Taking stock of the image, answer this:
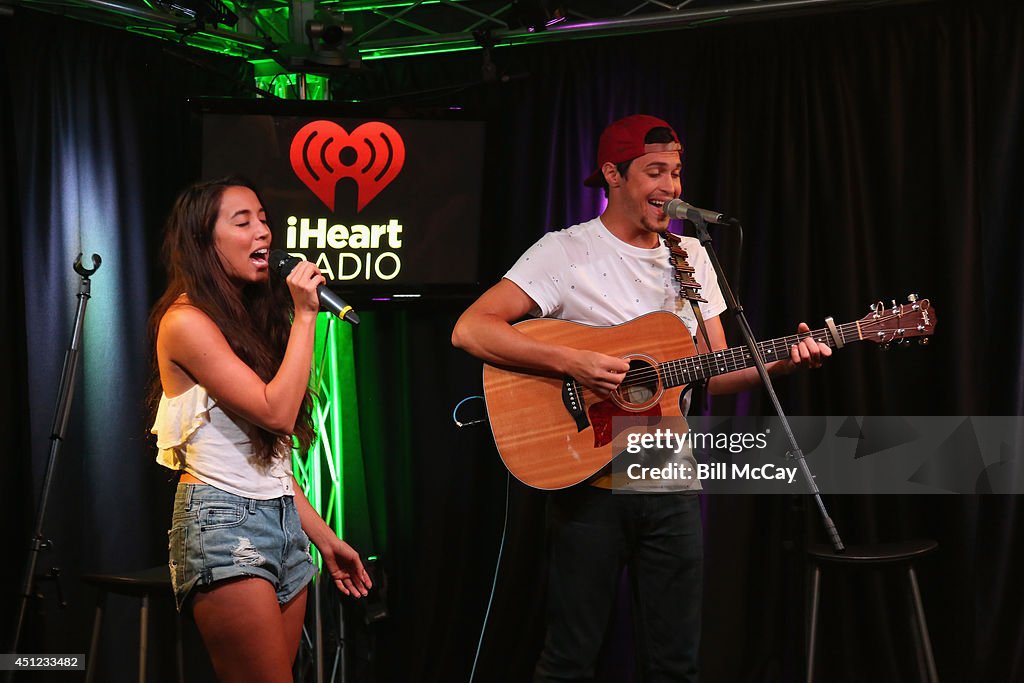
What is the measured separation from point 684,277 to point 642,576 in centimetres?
93

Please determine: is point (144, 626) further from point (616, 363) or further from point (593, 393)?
point (616, 363)

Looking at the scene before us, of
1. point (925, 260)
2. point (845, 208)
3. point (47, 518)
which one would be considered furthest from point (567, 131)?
point (47, 518)

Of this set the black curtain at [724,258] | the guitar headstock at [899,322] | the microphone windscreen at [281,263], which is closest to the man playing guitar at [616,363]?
the guitar headstock at [899,322]

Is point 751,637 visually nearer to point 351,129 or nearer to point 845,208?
point 845,208

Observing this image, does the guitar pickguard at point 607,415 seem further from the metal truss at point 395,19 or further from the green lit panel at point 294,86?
the green lit panel at point 294,86

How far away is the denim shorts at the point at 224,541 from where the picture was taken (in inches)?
81.5

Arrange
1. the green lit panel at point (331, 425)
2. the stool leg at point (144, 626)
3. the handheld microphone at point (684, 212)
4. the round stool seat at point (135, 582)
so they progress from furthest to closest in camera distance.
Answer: the green lit panel at point (331, 425)
the stool leg at point (144, 626)
the round stool seat at point (135, 582)
the handheld microphone at point (684, 212)

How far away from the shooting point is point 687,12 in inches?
165

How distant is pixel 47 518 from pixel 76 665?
0.64 metres

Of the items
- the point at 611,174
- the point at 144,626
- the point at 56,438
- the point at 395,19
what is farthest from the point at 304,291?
the point at 395,19

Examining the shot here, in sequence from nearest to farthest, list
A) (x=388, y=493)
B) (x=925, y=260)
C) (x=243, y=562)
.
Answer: (x=243, y=562) < (x=925, y=260) < (x=388, y=493)

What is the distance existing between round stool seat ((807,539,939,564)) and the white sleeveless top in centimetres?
209

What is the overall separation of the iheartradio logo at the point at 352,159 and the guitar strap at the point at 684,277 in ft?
5.50

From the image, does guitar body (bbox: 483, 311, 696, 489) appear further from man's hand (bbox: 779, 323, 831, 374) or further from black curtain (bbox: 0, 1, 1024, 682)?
black curtain (bbox: 0, 1, 1024, 682)
